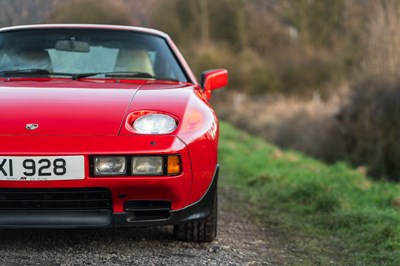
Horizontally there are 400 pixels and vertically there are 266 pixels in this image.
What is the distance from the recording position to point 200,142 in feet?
11.3

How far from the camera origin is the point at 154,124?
3.43 meters

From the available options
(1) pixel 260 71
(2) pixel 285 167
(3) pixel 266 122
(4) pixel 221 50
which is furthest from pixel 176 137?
(4) pixel 221 50

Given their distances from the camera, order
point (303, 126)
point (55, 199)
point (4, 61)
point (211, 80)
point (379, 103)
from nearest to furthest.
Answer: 1. point (55, 199)
2. point (4, 61)
3. point (211, 80)
4. point (379, 103)
5. point (303, 126)

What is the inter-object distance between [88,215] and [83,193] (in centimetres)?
11

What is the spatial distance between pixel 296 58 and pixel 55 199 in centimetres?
2836

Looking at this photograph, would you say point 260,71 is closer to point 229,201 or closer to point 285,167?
point 285,167

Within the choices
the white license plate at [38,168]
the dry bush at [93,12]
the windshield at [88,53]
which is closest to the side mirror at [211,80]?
the windshield at [88,53]

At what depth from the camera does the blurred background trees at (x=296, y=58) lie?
1264 cm

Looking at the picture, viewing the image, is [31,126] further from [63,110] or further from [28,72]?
[28,72]

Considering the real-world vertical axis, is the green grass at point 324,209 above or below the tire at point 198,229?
below

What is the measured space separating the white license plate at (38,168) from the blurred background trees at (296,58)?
6.71 meters

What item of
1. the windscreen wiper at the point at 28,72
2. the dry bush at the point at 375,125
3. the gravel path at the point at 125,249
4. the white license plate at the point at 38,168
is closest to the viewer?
the white license plate at the point at 38,168

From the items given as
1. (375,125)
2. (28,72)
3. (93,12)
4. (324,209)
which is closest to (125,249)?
(28,72)

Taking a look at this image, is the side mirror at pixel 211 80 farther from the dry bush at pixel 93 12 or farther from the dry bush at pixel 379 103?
the dry bush at pixel 93 12
